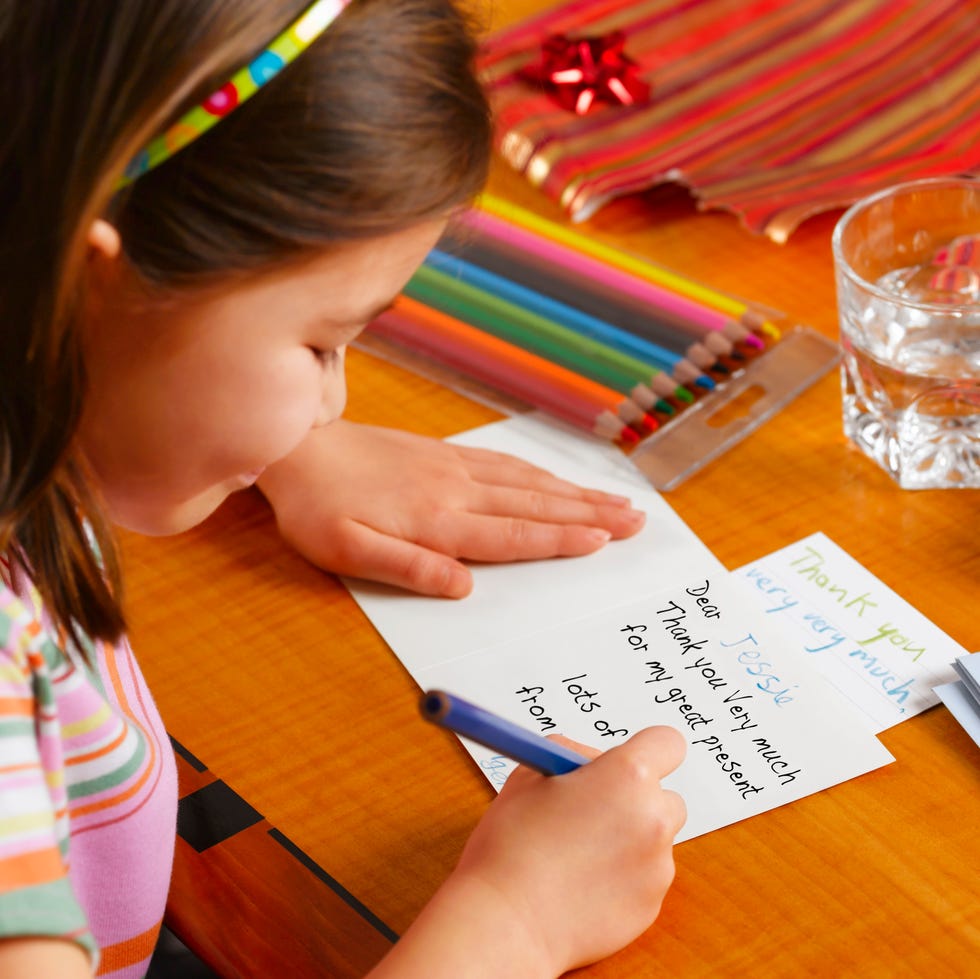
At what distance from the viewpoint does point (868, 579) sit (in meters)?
0.73

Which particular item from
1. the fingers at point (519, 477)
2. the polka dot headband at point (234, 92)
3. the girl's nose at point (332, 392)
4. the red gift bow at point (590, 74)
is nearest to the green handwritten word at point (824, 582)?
the fingers at point (519, 477)

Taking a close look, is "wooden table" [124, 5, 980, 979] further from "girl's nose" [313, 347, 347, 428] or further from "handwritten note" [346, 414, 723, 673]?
"girl's nose" [313, 347, 347, 428]

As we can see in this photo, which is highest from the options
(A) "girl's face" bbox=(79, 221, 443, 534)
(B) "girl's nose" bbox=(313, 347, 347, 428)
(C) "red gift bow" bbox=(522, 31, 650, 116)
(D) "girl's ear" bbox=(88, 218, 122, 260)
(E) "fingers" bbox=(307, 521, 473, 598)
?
(D) "girl's ear" bbox=(88, 218, 122, 260)

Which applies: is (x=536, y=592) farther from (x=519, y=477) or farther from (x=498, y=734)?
(x=498, y=734)

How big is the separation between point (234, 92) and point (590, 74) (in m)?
0.69

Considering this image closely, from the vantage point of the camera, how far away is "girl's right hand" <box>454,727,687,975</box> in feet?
1.82

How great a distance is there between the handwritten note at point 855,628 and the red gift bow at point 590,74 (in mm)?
497

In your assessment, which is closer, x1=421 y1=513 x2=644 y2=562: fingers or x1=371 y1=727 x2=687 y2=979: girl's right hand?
x1=371 y1=727 x2=687 y2=979: girl's right hand

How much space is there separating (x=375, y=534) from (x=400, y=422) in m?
0.13

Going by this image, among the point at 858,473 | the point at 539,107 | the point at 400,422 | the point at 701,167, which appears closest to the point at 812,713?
the point at 858,473

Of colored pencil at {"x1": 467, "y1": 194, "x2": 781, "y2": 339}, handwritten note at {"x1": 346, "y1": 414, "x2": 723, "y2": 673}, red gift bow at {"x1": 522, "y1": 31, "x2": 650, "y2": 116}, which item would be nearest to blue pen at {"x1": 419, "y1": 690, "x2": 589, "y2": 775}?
handwritten note at {"x1": 346, "y1": 414, "x2": 723, "y2": 673}

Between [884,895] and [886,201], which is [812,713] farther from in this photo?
[886,201]

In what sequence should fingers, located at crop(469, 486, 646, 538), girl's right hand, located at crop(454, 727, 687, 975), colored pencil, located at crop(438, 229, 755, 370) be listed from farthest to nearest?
colored pencil, located at crop(438, 229, 755, 370) < fingers, located at crop(469, 486, 646, 538) < girl's right hand, located at crop(454, 727, 687, 975)

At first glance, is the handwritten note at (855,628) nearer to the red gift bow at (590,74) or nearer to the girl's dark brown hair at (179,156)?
the girl's dark brown hair at (179,156)
